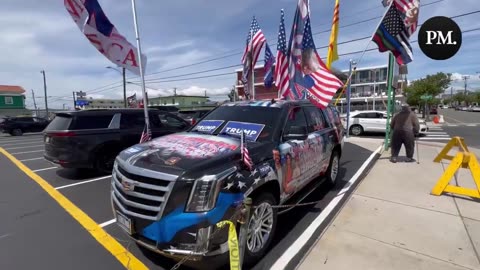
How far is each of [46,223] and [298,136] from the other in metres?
3.86

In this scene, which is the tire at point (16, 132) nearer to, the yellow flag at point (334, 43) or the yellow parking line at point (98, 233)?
the yellow parking line at point (98, 233)

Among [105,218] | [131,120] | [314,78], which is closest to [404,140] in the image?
[314,78]

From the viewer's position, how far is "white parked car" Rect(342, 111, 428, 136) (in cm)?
1683

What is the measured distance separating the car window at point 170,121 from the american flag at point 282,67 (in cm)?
353

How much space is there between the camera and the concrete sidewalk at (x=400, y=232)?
3129 mm

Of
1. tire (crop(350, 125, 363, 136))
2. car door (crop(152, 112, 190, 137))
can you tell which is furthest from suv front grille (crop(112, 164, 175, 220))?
tire (crop(350, 125, 363, 136))

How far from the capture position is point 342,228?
3.92 m

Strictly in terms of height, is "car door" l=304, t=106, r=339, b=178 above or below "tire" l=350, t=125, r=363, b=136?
above

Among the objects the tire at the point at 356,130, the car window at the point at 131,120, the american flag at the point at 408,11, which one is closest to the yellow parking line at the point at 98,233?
the car window at the point at 131,120

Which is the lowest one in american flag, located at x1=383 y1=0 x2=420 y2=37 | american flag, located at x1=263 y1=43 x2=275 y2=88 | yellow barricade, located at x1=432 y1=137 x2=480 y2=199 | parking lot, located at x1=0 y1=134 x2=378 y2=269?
parking lot, located at x1=0 y1=134 x2=378 y2=269

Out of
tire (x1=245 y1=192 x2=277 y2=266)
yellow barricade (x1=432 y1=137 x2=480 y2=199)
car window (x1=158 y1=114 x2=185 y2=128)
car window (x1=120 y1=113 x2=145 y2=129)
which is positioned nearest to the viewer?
tire (x1=245 y1=192 x2=277 y2=266)

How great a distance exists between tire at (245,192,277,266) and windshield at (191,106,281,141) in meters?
0.80

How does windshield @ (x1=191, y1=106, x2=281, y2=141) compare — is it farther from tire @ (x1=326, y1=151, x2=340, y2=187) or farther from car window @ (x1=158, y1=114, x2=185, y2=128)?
car window @ (x1=158, y1=114, x2=185, y2=128)

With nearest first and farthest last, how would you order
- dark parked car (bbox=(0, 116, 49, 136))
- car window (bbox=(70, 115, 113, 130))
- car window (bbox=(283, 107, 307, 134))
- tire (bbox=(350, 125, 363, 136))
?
car window (bbox=(283, 107, 307, 134))
car window (bbox=(70, 115, 113, 130))
tire (bbox=(350, 125, 363, 136))
dark parked car (bbox=(0, 116, 49, 136))
